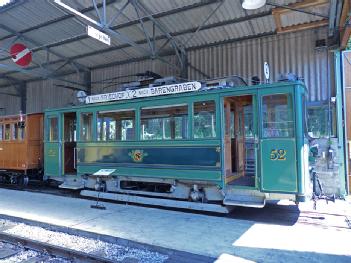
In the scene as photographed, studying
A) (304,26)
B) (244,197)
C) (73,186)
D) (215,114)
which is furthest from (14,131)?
(304,26)

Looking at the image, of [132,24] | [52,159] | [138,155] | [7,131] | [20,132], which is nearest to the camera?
[138,155]

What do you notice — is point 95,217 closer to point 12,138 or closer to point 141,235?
point 141,235

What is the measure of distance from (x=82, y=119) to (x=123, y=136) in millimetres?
1616

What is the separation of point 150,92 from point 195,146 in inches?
71.2

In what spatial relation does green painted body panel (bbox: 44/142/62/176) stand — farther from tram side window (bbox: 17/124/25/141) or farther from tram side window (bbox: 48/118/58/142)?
tram side window (bbox: 17/124/25/141)

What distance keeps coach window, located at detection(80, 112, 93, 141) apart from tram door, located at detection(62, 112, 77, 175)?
889mm

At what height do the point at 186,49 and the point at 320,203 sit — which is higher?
the point at 186,49

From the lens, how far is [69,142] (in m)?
9.59

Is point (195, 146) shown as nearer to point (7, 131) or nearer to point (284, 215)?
point (284, 215)

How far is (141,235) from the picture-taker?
5055 millimetres

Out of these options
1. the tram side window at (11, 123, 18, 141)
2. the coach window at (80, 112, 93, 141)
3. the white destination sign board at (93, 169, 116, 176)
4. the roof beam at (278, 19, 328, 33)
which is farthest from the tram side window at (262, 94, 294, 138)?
the tram side window at (11, 123, 18, 141)

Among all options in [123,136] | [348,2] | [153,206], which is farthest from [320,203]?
[123,136]

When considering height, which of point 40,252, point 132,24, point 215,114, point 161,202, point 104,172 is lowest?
point 40,252

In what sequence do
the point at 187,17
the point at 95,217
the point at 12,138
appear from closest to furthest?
1. the point at 95,217
2. the point at 187,17
3. the point at 12,138
